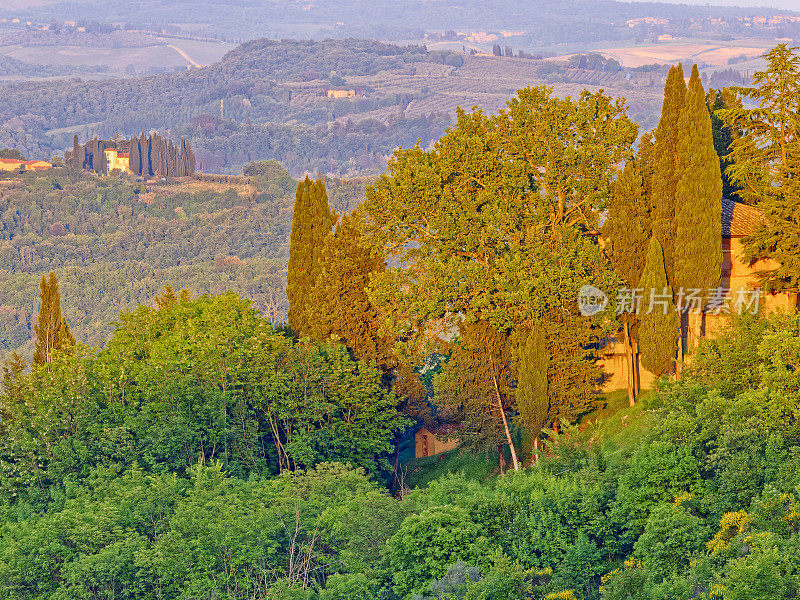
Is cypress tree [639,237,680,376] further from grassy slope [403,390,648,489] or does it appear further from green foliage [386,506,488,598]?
green foliage [386,506,488,598]

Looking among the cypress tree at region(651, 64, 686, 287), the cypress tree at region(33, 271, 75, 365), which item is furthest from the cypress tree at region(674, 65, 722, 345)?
the cypress tree at region(33, 271, 75, 365)

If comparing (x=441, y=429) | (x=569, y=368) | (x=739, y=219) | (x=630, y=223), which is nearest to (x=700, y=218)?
(x=630, y=223)

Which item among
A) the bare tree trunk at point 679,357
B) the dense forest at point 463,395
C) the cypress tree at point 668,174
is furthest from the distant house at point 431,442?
the cypress tree at point 668,174

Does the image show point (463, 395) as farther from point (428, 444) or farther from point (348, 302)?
point (428, 444)

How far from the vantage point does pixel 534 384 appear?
34.9 m

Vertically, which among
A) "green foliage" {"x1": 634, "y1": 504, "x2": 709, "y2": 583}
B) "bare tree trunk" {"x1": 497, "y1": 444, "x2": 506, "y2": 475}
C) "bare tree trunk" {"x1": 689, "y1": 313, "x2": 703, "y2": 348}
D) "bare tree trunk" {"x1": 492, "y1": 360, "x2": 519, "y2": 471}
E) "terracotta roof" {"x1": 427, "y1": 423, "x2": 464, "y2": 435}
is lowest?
"terracotta roof" {"x1": 427, "y1": 423, "x2": 464, "y2": 435}

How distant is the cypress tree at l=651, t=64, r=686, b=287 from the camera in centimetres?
3612

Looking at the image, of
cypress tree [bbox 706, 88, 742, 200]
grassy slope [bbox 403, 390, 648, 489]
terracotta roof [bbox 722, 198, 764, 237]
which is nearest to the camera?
grassy slope [bbox 403, 390, 648, 489]

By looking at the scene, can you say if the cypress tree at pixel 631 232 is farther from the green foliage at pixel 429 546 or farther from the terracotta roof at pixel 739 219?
the green foliage at pixel 429 546

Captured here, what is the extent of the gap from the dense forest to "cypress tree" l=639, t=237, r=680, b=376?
10 centimetres

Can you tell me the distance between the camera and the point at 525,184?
38.0 metres

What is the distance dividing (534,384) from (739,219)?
32.0 feet

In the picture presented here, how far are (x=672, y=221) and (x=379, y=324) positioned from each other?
11.3 meters

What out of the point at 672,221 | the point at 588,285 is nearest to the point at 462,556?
the point at 588,285
